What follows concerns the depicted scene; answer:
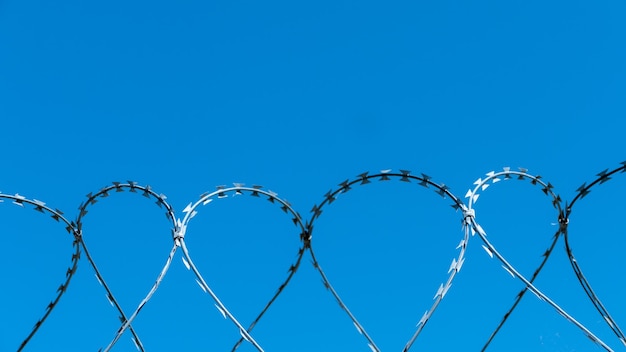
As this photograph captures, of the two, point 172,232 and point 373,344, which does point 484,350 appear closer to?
point 373,344

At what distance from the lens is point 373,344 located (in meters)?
10.3

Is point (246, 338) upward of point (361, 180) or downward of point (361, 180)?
downward

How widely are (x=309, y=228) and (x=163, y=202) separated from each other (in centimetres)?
202

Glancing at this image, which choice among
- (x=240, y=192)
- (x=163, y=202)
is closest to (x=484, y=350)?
(x=240, y=192)

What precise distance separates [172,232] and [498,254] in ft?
14.0

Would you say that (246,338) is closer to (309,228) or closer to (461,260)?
(309,228)

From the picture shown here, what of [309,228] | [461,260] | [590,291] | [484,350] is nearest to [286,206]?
[309,228]

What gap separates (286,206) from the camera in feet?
36.6

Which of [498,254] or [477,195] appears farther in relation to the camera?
[477,195]

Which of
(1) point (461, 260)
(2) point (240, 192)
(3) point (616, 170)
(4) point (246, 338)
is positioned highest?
(3) point (616, 170)

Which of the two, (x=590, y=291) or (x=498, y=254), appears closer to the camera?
(x=498, y=254)

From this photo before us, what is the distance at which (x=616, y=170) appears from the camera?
11008 mm

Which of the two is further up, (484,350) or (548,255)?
(548,255)

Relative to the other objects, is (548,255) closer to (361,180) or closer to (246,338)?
(361,180)
